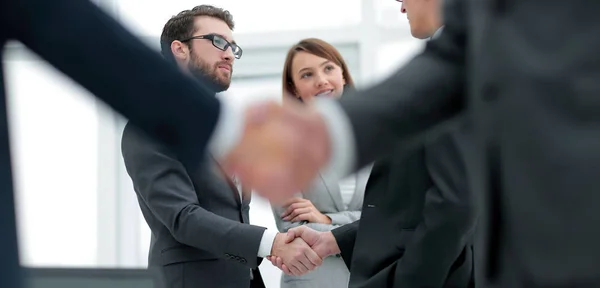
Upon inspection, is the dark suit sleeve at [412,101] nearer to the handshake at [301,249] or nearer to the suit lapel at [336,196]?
the handshake at [301,249]

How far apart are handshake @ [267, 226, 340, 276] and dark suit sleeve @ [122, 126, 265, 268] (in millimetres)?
80

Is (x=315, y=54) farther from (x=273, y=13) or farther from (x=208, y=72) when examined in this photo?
(x=273, y=13)

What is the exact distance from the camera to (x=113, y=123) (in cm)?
554

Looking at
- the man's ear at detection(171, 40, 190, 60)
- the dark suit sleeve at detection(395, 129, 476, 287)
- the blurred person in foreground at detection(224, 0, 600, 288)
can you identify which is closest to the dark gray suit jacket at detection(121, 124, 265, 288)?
the man's ear at detection(171, 40, 190, 60)

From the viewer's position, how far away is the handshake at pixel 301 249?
8.59 feet

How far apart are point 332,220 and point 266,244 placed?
0.52 meters

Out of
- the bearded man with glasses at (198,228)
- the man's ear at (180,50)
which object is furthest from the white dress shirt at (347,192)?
the man's ear at (180,50)

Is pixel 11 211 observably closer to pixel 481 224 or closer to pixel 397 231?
pixel 481 224

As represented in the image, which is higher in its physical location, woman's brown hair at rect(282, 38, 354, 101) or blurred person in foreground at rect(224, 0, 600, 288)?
woman's brown hair at rect(282, 38, 354, 101)

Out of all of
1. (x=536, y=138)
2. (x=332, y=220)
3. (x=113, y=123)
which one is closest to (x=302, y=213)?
(x=332, y=220)

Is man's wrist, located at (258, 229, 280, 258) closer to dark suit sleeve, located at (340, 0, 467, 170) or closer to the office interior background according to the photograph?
dark suit sleeve, located at (340, 0, 467, 170)

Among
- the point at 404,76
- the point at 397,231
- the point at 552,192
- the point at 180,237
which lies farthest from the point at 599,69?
the point at 180,237

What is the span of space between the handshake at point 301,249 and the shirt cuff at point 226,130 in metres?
1.34

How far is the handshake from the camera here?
2.62 meters
